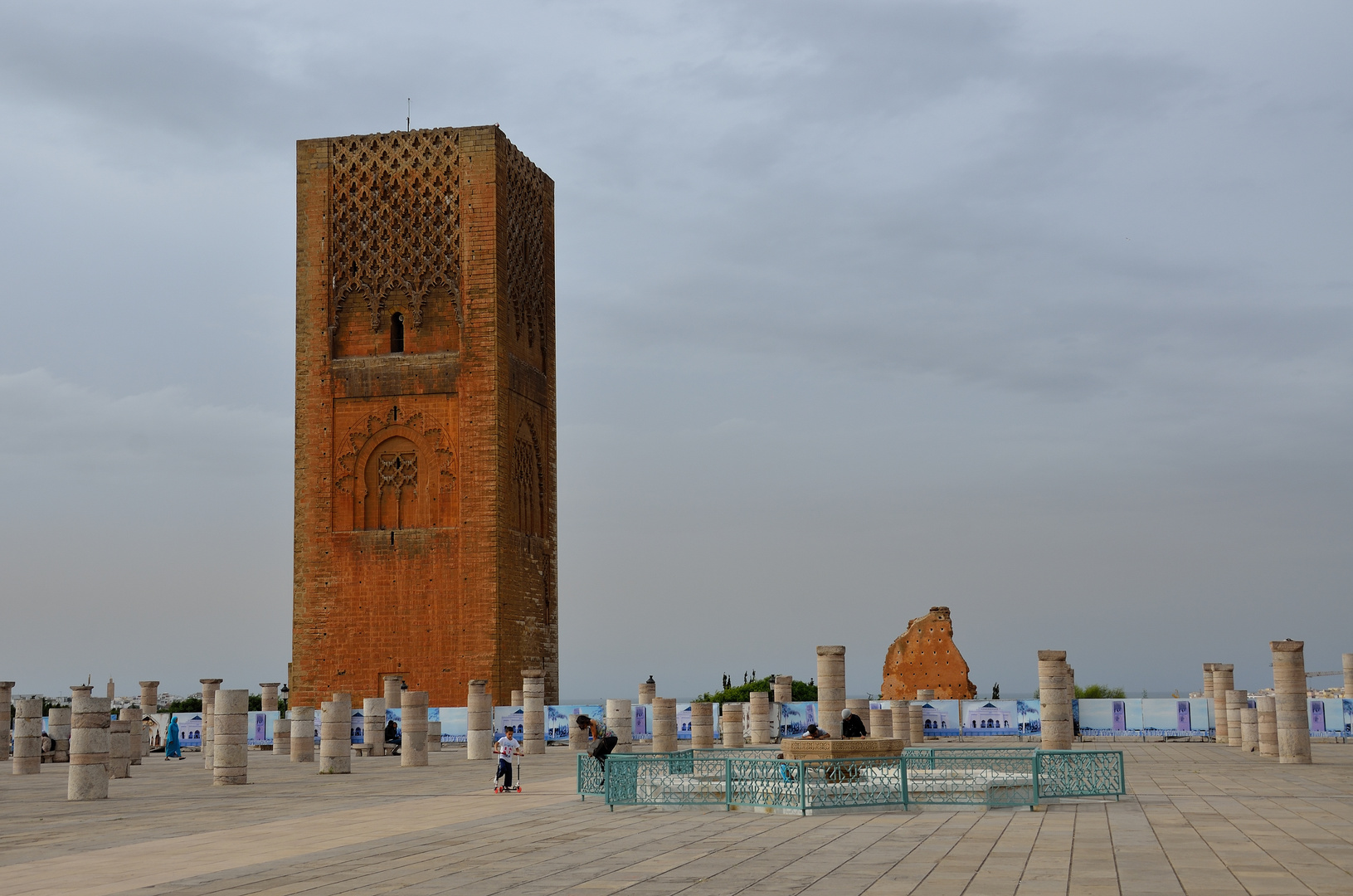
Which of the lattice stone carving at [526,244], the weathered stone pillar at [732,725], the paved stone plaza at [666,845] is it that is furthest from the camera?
the lattice stone carving at [526,244]

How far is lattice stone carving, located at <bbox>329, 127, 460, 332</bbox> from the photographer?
3312 centimetres

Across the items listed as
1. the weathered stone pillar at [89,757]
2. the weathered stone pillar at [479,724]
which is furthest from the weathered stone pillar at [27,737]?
the weathered stone pillar at [479,724]

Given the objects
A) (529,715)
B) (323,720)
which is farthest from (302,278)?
(323,720)

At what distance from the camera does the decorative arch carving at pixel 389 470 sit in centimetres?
3288

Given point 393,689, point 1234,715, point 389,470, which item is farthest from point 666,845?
point 389,470

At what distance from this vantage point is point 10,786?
1764cm

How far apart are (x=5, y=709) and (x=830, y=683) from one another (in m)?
15.4

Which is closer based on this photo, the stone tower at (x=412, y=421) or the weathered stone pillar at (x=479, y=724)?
the weathered stone pillar at (x=479, y=724)

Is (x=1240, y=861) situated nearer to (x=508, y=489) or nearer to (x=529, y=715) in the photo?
(x=529, y=715)

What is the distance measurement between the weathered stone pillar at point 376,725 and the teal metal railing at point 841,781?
13.2 metres

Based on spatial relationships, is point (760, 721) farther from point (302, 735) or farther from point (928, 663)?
point (302, 735)

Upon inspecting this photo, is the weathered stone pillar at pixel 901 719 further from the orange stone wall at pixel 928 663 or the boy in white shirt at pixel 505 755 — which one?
the boy in white shirt at pixel 505 755

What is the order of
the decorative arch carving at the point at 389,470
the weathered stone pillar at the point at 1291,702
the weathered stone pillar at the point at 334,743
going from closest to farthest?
the weathered stone pillar at the point at 1291,702 → the weathered stone pillar at the point at 334,743 → the decorative arch carving at the point at 389,470

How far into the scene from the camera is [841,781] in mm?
11602
